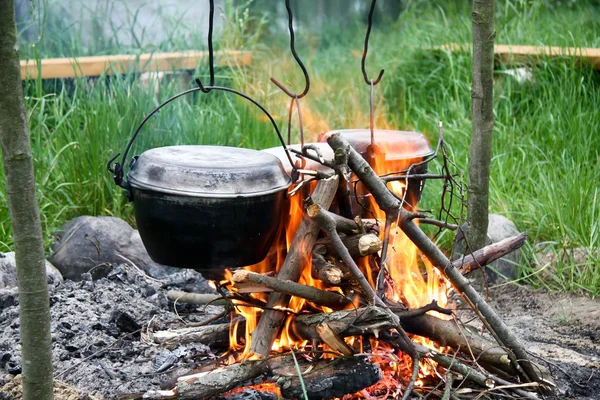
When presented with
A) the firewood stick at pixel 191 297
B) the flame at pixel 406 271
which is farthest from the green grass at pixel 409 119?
the flame at pixel 406 271

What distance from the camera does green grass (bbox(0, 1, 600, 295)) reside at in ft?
15.2

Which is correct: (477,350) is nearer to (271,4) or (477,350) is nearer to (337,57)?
(337,57)

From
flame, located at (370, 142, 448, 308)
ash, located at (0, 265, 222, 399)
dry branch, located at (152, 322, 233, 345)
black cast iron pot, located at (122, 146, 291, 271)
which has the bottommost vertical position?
ash, located at (0, 265, 222, 399)

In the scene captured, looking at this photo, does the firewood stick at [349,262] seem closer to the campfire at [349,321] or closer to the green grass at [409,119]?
the campfire at [349,321]

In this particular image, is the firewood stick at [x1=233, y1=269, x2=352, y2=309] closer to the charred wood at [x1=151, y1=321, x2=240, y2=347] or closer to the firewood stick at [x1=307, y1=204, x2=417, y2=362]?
the firewood stick at [x1=307, y1=204, x2=417, y2=362]

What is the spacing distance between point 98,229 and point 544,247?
2.69 metres

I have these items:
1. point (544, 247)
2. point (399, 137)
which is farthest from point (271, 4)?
point (399, 137)

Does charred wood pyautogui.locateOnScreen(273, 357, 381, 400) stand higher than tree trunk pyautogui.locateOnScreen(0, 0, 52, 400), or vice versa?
tree trunk pyautogui.locateOnScreen(0, 0, 52, 400)

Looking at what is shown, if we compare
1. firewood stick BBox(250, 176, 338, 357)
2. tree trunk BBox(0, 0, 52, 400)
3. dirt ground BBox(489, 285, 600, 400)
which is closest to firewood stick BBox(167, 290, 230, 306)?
firewood stick BBox(250, 176, 338, 357)

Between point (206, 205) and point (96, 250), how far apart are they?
6.26ft

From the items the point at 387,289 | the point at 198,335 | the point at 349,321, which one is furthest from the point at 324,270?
the point at 198,335

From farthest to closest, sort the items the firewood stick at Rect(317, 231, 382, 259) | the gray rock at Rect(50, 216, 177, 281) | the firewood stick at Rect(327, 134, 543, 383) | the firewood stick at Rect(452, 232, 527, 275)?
1. the gray rock at Rect(50, 216, 177, 281)
2. the firewood stick at Rect(452, 232, 527, 275)
3. the firewood stick at Rect(317, 231, 382, 259)
4. the firewood stick at Rect(327, 134, 543, 383)

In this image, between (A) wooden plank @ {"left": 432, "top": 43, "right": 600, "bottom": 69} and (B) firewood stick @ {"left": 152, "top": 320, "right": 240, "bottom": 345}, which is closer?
(B) firewood stick @ {"left": 152, "top": 320, "right": 240, "bottom": 345}

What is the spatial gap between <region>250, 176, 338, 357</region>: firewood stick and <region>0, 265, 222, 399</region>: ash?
1.08 ft
